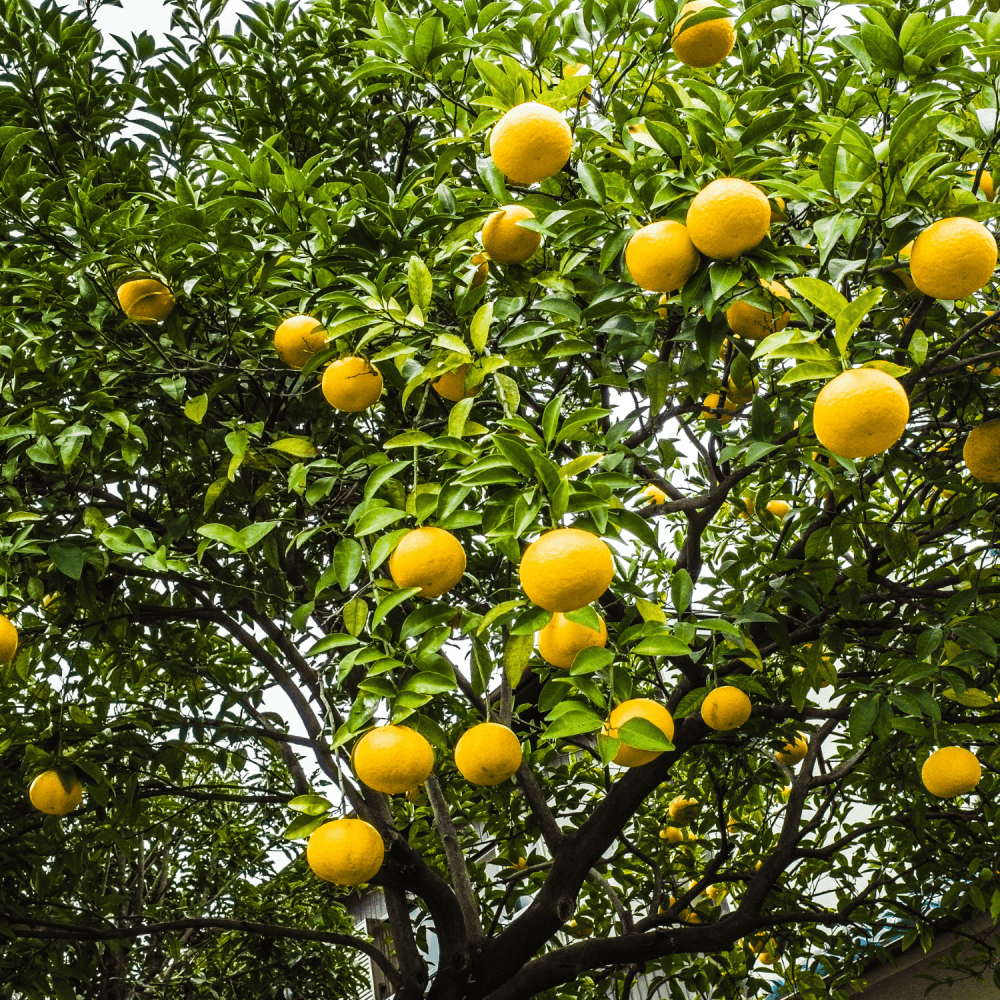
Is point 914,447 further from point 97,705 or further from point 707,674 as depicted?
point 97,705

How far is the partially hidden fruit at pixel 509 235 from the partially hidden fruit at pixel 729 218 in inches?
18.9

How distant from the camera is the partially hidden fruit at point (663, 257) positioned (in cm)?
159

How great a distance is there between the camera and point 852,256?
183 centimetres

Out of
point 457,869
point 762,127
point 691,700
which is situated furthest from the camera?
point 457,869

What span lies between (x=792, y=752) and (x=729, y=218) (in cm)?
337

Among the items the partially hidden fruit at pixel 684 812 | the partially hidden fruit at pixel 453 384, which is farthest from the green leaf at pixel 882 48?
the partially hidden fruit at pixel 684 812

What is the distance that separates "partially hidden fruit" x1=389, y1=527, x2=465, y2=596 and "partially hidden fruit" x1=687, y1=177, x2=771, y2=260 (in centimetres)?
71

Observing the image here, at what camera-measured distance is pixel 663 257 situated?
1.59 meters

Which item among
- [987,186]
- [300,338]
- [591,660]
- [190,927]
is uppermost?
[300,338]

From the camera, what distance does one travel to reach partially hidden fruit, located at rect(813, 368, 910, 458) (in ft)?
4.38

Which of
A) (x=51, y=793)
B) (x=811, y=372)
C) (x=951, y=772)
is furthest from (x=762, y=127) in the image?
(x=51, y=793)

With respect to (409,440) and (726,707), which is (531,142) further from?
(726,707)

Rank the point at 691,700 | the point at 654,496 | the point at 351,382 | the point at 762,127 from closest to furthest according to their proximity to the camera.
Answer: the point at 762,127 < the point at 351,382 < the point at 691,700 < the point at 654,496

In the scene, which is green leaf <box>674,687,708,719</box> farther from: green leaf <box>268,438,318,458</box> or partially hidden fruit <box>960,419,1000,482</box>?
green leaf <box>268,438,318,458</box>
